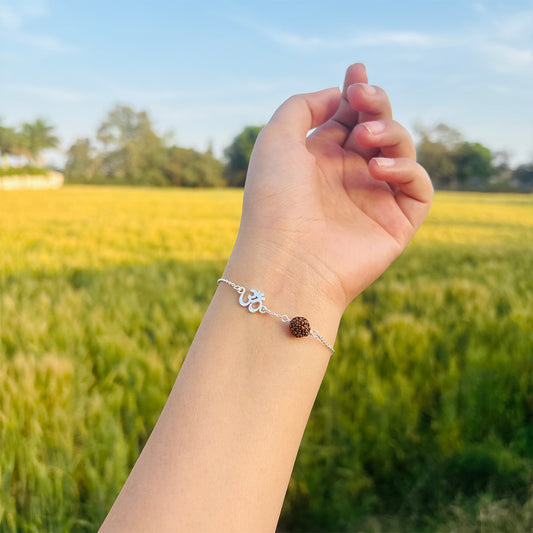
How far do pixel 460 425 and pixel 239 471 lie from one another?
132 cm

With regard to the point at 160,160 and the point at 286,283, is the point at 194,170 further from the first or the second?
the point at 286,283

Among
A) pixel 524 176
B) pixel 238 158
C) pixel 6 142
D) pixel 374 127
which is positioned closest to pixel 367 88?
pixel 374 127

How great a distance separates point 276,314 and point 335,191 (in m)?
0.46

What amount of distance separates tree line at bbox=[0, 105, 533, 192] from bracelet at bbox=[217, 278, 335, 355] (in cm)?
3856

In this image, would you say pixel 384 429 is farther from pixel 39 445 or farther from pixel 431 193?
pixel 39 445

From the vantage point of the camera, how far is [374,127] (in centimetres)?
108

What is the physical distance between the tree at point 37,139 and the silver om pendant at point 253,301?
53125mm

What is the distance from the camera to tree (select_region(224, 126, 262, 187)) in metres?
30.8

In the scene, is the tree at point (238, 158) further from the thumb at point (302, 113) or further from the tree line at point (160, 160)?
the thumb at point (302, 113)

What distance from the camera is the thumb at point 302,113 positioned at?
47.1 inches

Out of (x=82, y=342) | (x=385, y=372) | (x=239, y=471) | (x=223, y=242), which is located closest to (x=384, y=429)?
(x=385, y=372)

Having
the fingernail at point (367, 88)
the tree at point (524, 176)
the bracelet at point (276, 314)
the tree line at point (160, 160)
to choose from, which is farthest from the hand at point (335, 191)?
the tree at point (524, 176)

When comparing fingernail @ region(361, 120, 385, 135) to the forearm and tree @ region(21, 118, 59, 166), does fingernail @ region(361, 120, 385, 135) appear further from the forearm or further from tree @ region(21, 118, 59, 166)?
tree @ region(21, 118, 59, 166)

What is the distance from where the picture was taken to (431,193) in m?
1.27
